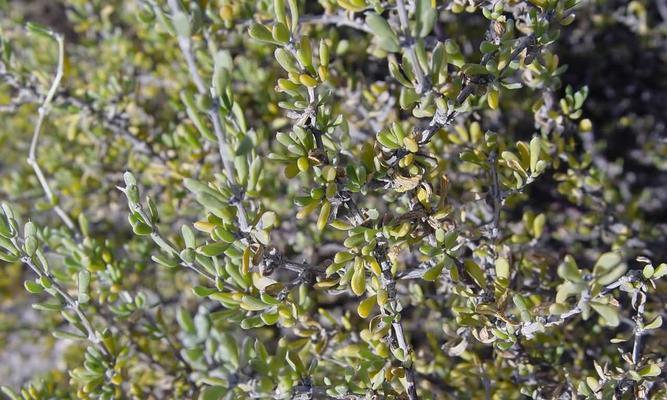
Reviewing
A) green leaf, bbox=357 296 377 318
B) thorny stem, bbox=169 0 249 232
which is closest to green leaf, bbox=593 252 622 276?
green leaf, bbox=357 296 377 318

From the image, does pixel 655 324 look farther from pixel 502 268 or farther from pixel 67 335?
pixel 67 335

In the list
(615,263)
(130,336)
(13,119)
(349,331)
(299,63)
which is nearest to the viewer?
(615,263)

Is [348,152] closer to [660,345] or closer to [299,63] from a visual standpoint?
[299,63]

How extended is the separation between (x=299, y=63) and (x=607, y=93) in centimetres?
177

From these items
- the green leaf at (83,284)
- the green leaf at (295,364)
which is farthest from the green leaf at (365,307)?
the green leaf at (83,284)

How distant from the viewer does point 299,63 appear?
90cm

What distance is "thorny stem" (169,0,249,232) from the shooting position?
783mm

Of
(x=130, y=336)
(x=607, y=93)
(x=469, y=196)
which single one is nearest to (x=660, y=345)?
(x=469, y=196)

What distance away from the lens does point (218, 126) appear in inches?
31.3

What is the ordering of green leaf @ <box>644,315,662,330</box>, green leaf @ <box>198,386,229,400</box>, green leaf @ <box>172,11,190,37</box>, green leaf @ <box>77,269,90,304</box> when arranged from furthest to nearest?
green leaf @ <box>77,269,90,304</box> < green leaf @ <box>644,315,662,330</box> < green leaf @ <box>198,386,229,400</box> < green leaf @ <box>172,11,190,37</box>

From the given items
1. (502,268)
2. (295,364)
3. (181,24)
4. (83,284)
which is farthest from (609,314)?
(83,284)

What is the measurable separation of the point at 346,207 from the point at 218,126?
0.27 meters

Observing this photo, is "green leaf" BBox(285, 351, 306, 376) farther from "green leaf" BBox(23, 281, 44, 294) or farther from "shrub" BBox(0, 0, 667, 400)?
"green leaf" BBox(23, 281, 44, 294)

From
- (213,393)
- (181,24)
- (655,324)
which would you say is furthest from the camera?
(655,324)
